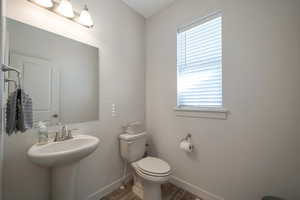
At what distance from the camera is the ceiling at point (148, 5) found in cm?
186

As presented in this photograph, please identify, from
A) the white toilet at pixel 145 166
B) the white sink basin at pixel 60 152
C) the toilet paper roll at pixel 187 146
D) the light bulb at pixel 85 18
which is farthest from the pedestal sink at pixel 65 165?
the light bulb at pixel 85 18

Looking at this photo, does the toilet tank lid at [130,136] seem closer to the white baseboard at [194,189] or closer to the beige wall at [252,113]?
the beige wall at [252,113]

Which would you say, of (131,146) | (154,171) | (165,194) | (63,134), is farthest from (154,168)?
(63,134)

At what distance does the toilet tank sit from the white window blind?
2.44ft

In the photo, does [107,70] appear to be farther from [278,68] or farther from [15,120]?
[278,68]

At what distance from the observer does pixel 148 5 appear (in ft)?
6.33

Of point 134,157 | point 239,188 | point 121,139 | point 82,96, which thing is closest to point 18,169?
point 82,96

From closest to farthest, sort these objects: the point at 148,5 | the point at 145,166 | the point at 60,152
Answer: the point at 60,152
the point at 145,166
the point at 148,5

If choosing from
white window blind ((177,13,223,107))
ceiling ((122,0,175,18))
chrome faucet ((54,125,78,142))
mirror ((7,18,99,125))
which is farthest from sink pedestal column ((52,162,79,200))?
ceiling ((122,0,175,18))

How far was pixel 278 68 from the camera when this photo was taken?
3.80 feet

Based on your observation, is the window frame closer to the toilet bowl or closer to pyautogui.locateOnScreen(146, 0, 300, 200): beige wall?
pyautogui.locateOnScreen(146, 0, 300, 200): beige wall

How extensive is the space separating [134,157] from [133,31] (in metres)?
1.83

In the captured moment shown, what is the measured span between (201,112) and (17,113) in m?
1.64

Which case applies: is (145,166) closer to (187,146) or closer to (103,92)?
(187,146)
